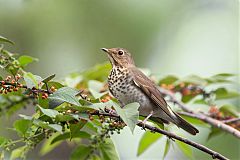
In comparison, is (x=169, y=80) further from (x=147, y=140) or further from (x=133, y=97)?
(x=147, y=140)

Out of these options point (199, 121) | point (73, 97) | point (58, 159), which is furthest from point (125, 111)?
point (58, 159)

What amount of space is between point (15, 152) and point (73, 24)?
4.19 metres

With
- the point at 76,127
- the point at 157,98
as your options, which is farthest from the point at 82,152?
the point at 157,98

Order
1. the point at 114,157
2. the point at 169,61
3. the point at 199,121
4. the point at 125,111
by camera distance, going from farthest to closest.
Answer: the point at 169,61 → the point at 199,121 → the point at 114,157 → the point at 125,111

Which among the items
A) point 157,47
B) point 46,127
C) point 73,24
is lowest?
Result: point 46,127

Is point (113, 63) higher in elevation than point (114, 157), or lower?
higher

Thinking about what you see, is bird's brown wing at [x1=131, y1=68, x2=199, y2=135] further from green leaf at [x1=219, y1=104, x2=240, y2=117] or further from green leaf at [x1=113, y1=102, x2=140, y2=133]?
green leaf at [x1=113, y1=102, x2=140, y2=133]

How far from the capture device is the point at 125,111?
204 centimetres

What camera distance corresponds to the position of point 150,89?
3.34 metres

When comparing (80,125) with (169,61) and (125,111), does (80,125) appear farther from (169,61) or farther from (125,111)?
(169,61)

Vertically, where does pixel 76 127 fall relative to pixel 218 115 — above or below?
above

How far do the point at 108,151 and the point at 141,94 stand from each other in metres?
1.01

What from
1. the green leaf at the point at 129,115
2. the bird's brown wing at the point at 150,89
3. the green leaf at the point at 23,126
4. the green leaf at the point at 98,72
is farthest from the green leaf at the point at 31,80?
the green leaf at the point at 98,72

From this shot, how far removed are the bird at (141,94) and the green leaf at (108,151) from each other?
2.26 ft
